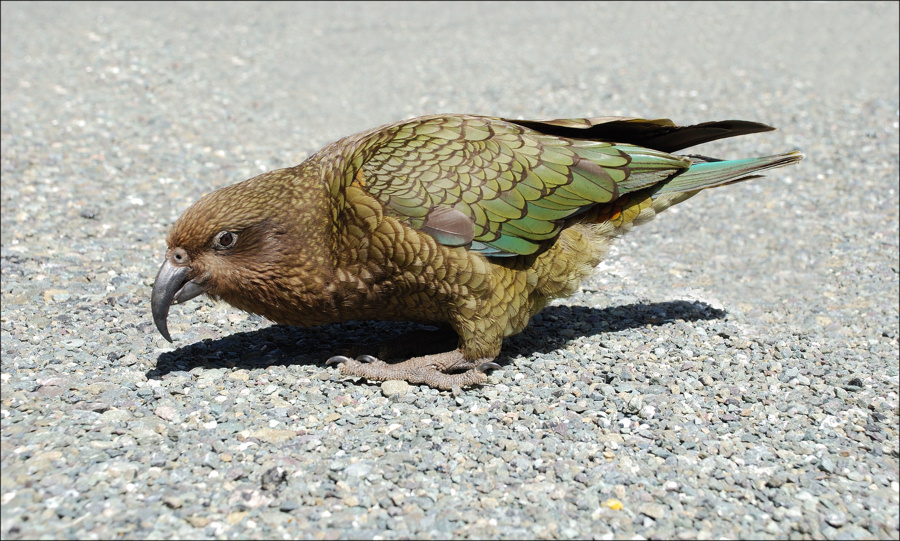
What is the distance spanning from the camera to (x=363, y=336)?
6.42 metres

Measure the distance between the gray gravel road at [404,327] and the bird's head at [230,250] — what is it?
61 centimetres

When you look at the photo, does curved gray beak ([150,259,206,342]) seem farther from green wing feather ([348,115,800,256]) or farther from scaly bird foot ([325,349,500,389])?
green wing feather ([348,115,800,256])

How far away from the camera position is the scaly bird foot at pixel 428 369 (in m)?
5.47

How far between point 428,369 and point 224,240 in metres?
1.67

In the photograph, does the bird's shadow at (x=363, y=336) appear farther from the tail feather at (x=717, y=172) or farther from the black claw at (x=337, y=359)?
the tail feather at (x=717, y=172)

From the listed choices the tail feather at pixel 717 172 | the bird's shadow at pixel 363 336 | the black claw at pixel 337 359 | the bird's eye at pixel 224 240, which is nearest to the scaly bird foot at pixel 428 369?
the black claw at pixel 337 359

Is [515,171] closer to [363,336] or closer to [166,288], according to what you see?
[363,336]

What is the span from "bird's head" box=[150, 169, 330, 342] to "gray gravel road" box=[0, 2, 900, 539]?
2.01 feet

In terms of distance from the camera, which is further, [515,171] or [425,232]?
[515,171]

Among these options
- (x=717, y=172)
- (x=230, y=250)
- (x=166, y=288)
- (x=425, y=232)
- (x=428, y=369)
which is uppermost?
(x=717, y=172)

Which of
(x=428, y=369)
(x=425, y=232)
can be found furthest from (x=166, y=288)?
(x=428, y=369)

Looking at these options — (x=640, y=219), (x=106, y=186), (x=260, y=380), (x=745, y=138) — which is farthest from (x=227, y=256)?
(x=745, y=138)

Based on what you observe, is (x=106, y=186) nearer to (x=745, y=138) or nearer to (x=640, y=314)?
(x=640, y=314)

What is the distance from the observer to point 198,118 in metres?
11.2
